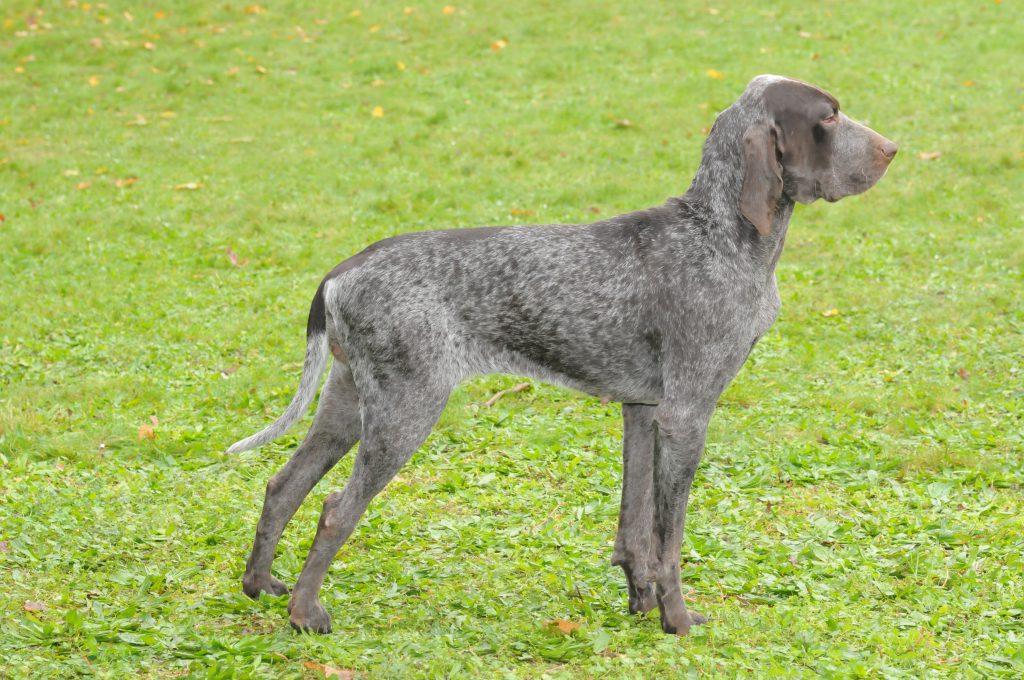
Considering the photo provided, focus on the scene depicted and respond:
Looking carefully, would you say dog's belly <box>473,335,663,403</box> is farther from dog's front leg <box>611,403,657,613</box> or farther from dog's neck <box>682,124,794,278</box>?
dog's neck <box>682,124,794,278</box>

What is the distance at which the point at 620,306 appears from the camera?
223 inches

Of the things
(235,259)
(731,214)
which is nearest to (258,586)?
(731,214)

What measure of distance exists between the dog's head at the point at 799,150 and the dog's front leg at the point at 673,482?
95cm

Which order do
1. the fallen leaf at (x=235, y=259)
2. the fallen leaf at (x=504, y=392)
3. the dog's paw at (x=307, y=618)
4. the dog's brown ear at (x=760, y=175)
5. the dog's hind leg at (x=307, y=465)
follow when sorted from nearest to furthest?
the dog's brown ear at (x=760, y=175) < the dog's paw at (x=307, y=618) < the dog's hind leg at (x=307, y=465) < the fallen leaf at (x=504, y=392) < the fallen leaf at (x=235, y=259)

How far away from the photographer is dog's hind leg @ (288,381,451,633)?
5.55 meters

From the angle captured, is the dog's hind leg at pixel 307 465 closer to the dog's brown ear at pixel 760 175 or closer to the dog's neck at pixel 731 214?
the dog's neck at pixel 731 214

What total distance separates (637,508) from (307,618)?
1743mm

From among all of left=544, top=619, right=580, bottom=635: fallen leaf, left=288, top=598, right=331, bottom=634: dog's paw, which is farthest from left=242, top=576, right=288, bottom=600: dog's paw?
left=544, top=619, right=580, bottom=635: fallen leaf

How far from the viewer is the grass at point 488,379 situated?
5812 mm

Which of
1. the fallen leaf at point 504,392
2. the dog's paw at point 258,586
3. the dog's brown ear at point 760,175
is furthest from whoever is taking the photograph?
the fallen leaf at point 504,392

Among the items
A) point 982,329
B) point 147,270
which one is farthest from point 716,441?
point 147,270

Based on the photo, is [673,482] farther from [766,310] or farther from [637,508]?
[766,310]

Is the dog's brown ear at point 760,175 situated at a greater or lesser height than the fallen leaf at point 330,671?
greater

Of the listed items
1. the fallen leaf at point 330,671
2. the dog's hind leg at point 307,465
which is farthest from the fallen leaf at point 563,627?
the dog's hind leg at point 307,465
